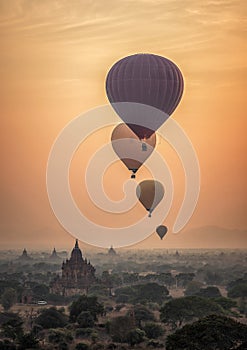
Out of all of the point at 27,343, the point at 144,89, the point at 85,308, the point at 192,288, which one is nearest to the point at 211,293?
the point at 192,288

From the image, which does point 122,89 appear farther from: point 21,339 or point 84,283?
point 84,283

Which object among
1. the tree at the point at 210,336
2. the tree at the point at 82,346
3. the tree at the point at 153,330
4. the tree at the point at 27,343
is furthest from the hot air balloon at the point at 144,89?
the tree at the point at 27,343

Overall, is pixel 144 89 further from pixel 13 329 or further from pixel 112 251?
pixel 112 251

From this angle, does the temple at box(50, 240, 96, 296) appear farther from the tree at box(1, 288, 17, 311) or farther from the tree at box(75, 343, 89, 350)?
the tree at box(75, 343, 89, 350)

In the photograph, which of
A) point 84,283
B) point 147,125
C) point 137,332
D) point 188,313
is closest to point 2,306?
point 84,283

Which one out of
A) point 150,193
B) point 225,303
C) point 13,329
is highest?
point 150,193

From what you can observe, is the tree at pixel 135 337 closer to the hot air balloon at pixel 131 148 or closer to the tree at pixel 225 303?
the hot air balloon at pixel 131 148

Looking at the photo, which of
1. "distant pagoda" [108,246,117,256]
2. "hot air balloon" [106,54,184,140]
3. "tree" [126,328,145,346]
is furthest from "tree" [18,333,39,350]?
"distant pagoda" [108,246,117,256]
